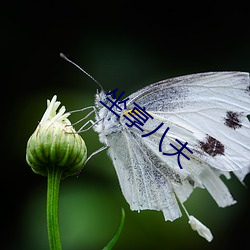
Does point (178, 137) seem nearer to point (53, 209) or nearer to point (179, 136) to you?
point (179, 136)

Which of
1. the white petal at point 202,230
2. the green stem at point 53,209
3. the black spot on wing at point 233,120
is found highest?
the black spot on wing at point 233,120

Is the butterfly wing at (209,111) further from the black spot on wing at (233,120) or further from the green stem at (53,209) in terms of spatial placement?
the green stem at (53,209)

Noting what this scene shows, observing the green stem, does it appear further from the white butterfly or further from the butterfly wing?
the butterfly wing

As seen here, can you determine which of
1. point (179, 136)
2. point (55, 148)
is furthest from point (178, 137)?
point (55, 148)

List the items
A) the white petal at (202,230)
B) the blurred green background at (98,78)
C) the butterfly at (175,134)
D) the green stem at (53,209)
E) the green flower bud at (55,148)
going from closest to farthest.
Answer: the green stem at (53,209) → the green flower bud at (55,148) → the white petal at (202,230) → the butterfly at (175,134) → the blurred green background at (98,78)

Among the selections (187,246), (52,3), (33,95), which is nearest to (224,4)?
(52,3)

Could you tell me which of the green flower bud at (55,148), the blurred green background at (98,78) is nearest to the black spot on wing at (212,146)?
the green flower bud at (55,148)

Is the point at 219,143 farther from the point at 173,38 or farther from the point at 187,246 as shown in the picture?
the point at 173,38
